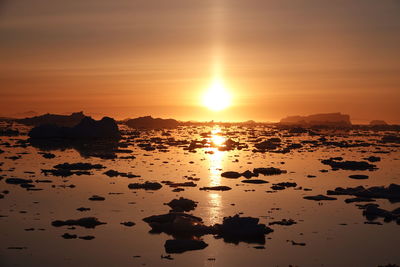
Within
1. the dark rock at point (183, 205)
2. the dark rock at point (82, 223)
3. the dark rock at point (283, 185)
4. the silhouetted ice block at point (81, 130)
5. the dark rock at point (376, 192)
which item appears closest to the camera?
the dark rock at point (82, 223)

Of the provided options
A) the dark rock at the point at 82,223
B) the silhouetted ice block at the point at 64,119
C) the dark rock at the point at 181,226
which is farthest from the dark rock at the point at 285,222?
the silhouetted ice block at the point at 64,119

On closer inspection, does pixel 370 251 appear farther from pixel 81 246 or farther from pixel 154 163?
pixel 154 163

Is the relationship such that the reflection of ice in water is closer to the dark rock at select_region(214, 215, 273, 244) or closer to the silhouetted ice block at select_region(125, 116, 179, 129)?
the dark rock at select_region(214, 215, 273, 244)

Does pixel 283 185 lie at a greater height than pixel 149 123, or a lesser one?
lesser

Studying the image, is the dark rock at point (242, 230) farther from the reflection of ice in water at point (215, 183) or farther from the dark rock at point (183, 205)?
the dark rock at point (183, 205)

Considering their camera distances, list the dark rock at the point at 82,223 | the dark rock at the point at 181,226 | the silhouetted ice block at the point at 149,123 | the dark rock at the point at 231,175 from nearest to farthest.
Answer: the dark rock at the point at 181,226 → the dark rock at the point at 82,223 → the dark rock at the point at 231,175 → the silhouetted ice block at the point at 149,123

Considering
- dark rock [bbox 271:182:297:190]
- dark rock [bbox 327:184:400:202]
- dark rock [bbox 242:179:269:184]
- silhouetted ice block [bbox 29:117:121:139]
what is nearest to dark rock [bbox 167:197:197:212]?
dark rock [bbox 271:182:297:190]

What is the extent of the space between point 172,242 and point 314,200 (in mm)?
13519

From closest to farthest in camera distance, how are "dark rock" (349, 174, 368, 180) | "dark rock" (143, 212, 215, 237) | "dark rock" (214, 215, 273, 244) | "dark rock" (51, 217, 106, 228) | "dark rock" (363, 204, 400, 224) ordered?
"dark rock" (214, 215, 273, 244)
"dark rock" (143, 212, 215, 237)
"dark rock" (51, 217, 106, 228)
"dark rock" (363, 204, 400, 224)
"dark rock" (349, 174, 368, 180)

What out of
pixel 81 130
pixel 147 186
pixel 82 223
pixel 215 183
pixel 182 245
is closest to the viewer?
pixel 182 245

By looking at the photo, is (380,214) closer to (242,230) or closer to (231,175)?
(242,230)

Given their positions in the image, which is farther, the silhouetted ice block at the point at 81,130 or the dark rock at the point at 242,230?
the silhouetted ice block at the point at 81,130

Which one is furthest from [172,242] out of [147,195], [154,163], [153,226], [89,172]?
[154,163]

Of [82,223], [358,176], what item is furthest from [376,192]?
[82,223]
